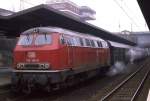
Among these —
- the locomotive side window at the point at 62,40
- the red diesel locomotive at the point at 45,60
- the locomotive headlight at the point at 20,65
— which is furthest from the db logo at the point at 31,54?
the locomotive side window at the point at 62,40

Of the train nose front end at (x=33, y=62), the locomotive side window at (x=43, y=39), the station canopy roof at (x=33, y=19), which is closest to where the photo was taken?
the train nose front end at (x=33, y=62)

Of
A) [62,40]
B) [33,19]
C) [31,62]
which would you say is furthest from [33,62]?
[33,19]

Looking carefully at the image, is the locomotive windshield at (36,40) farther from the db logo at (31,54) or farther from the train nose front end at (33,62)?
the db logo at (31,54)

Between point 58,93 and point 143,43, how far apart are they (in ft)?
266

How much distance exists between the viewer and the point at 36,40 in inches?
655

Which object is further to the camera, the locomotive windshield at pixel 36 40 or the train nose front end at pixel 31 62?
the locomotive windshield at pixel 36 40

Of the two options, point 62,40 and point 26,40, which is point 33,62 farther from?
point 62,40

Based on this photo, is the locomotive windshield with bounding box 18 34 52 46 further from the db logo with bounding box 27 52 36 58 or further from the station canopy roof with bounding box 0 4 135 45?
the station canopy roof with bounding box 0 4 135 45

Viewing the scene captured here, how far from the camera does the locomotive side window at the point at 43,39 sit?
1647 cm

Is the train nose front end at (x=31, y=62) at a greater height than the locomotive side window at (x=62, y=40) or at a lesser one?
lesser

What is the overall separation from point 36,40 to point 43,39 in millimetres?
315

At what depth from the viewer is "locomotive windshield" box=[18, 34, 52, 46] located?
1652 cm

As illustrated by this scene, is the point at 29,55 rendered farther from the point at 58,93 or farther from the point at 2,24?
the point at 2,24

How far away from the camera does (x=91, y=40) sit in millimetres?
22219
